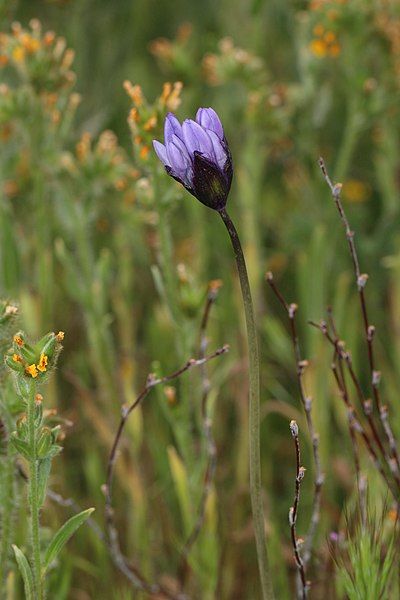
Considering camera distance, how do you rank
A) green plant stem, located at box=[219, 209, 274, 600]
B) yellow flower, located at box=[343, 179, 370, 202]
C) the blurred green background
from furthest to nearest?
yellow flower, located at box=[343, 179, 370, 202]
the blurred green background
green plant stem, located at box=[219, 209, 274, 600]

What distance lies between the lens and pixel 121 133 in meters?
2.42

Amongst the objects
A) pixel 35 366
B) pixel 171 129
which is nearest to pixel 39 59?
pixel 171 129

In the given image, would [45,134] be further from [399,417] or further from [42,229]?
[399,417]

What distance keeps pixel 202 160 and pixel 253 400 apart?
24cm

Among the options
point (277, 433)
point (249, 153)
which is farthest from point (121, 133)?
point (277, 433)

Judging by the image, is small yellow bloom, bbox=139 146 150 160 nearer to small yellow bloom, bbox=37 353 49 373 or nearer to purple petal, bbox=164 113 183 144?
purple petal, bbox=164 113 183 144

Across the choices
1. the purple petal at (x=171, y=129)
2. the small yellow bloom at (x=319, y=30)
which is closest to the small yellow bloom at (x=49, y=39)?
the small yellow bloom at (x=319, y=30)

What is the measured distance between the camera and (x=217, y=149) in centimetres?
83

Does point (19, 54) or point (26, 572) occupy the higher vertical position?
point (19, 54)

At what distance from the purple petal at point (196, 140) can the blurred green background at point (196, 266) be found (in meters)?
→ 0.41

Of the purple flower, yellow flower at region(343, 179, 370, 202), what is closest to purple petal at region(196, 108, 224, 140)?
the purple flower

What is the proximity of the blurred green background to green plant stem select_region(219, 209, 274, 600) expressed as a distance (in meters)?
0.26

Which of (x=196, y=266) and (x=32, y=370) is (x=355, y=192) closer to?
(x=196, y=266)

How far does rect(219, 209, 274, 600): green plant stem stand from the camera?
82 centimetres
